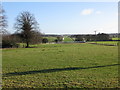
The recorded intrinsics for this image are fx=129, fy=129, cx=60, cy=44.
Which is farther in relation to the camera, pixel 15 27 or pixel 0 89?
pixel 15 27

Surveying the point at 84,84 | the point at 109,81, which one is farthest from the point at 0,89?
the point at 109,81

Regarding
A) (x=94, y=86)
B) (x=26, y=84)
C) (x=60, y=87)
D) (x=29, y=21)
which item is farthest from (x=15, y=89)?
(x=29, y=21)

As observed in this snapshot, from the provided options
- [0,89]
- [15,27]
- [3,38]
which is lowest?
[0,89]

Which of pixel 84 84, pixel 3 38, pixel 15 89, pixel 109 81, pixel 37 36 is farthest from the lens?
pixel 37 36

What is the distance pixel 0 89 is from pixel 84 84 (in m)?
3.48

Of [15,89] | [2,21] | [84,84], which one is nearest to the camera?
[15,89]

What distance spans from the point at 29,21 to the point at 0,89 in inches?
1589

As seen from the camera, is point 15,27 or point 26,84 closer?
point 26,84

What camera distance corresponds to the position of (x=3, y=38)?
39.4m

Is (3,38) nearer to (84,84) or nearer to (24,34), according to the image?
(24,34)

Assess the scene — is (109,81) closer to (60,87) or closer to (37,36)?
(60,87)

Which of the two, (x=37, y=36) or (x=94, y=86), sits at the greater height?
(x=37, y=36)

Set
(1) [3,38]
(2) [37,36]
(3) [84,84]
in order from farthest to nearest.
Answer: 1. (2) [37,36]
2. (1) [3,38]
3. (3) [84,84]

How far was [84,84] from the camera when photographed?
5.55 m
